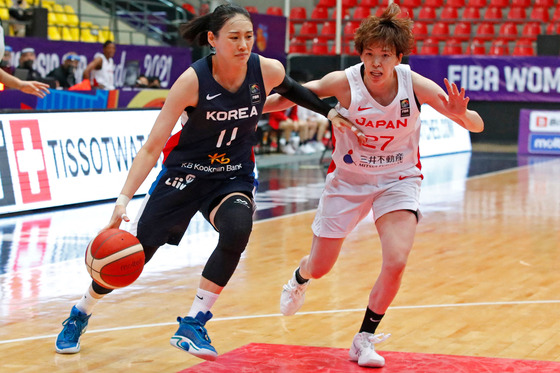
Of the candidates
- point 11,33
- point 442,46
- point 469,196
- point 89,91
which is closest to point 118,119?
point 89,91

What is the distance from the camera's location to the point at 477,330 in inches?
217

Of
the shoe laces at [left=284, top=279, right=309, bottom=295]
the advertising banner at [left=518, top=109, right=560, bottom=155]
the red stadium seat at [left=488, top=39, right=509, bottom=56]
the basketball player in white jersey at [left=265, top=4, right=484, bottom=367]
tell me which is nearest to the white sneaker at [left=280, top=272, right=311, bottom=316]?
the shoe laces at [left=284, top=279, right=309, bottom=295]

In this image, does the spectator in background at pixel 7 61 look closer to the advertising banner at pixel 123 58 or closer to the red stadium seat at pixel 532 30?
the advertising banner at pixel 123 58

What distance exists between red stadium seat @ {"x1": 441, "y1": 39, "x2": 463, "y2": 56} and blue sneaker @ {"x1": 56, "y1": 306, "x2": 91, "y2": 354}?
19.8 metres

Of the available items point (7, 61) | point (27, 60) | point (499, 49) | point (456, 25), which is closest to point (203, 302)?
point (7, 61)

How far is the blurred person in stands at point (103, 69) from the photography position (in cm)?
1573

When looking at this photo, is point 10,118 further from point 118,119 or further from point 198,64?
point 198,64

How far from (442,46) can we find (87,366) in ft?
68.5

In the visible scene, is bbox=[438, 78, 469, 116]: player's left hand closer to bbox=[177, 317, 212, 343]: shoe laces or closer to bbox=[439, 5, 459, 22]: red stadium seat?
bbox=[177, 317, 212, 343]: shoe laces

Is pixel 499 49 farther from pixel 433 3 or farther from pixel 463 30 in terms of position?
pixel 433 3

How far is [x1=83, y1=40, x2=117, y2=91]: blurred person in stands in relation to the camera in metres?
15.7

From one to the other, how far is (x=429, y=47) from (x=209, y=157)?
1985 centimetres

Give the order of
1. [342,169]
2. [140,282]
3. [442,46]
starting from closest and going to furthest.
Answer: [342,169], [140,282], [442,46]

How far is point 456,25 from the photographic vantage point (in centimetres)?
2403
